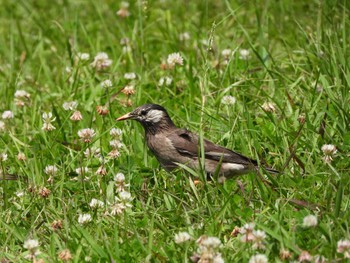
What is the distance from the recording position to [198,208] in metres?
5.76

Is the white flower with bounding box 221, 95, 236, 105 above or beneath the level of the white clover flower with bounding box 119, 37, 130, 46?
above

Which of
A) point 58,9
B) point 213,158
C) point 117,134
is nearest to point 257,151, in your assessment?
point 213,158

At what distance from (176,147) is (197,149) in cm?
25

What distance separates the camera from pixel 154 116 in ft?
24.0

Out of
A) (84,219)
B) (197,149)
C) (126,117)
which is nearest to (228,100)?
(197,149)

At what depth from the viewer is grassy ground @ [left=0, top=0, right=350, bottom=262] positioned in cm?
543

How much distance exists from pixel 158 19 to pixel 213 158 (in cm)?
294

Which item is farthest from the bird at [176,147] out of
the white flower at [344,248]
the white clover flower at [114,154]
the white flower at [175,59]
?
the white flower at [344,248]

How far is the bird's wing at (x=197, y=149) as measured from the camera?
6610 millimetres

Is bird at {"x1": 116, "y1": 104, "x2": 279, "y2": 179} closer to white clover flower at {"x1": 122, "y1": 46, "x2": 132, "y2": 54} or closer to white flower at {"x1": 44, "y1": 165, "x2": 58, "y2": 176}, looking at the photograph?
white flower at {"x1": 44, "y1": 165, "x2": 58, "y2": 176}

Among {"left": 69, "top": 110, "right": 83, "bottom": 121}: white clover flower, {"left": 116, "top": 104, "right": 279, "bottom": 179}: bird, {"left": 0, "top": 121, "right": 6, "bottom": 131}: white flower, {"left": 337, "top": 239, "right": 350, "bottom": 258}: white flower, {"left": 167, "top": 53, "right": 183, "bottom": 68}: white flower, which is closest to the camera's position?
{"left": 337, "top": 239, "right": 350, "bottom": 258}: white flower

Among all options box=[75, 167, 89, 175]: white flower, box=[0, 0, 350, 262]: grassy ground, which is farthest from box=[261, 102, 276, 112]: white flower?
box=[75, 167, 89, 175]: white flower

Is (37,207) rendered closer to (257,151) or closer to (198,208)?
(198,208)

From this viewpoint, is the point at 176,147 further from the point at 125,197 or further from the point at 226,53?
the point at 226,53
